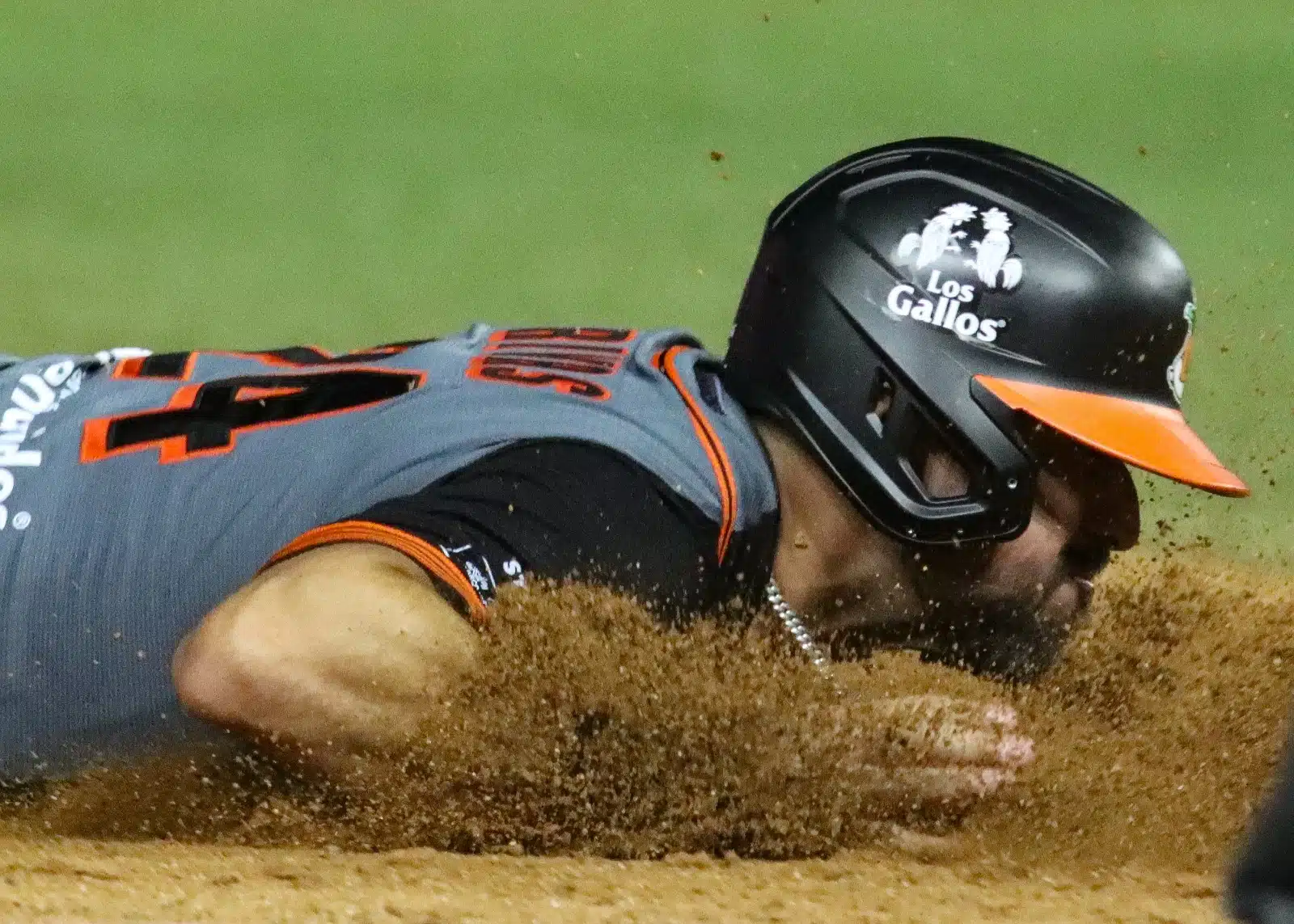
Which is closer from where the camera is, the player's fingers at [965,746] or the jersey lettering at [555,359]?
the player's fingers at [965,746]

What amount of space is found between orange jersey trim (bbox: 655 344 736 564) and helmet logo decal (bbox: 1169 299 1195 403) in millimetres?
829

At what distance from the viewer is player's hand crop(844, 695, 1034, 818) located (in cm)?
288

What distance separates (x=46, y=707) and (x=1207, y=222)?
4.94m

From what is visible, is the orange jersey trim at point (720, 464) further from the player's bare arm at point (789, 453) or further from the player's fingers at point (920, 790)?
the player's fingers at point (920, 790)

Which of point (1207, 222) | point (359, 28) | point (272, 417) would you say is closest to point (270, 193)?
point (359, 28)

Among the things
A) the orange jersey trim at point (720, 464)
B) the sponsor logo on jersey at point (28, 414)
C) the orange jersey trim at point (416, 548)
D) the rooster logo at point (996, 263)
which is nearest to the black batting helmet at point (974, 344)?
the rooster logo at point (996, 263)

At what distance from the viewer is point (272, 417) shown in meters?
3.13

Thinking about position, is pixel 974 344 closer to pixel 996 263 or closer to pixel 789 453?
pixel 996 263

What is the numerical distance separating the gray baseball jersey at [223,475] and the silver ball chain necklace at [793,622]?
0.15 m

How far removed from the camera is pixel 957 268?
3090mm

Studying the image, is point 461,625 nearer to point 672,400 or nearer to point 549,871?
point 549,871

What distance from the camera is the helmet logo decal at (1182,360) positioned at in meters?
3.19

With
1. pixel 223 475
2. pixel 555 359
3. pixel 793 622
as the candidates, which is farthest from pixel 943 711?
pixel 223 475

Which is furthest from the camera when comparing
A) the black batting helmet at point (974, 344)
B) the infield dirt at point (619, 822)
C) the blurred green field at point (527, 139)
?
the blurred green field at point (527, 139)
